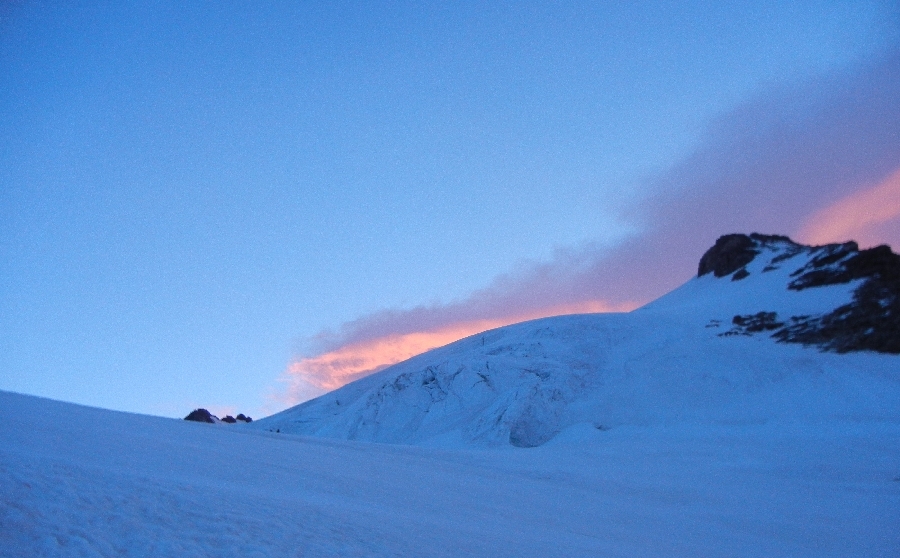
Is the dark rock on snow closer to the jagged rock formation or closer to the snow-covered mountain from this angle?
the snow-covered mountain

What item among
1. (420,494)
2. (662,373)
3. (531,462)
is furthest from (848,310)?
(420,494)

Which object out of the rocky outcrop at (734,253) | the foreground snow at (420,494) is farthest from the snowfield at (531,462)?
the rocky outcrop at (734,253)

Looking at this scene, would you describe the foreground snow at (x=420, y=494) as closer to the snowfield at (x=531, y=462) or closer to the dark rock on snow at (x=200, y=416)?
the snowfield at (x=531, y=462)

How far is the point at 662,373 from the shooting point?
2998cm

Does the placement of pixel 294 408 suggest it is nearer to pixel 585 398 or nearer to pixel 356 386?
pixel 356 386

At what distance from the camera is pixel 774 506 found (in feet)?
45.4

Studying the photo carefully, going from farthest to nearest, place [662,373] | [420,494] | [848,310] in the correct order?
[848,310] < [662,373] < [420,494]

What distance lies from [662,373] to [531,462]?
14.8 meters

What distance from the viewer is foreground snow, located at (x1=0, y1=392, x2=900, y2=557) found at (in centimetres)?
552

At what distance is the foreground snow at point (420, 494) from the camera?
18.1ft

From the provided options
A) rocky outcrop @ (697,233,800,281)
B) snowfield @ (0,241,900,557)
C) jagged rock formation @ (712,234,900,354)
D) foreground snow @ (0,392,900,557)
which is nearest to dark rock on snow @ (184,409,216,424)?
snowfield @ (0,241,900,557)

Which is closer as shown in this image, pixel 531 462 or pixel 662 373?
pixel 531 462

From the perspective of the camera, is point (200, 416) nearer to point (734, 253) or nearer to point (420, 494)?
point (420, 494)

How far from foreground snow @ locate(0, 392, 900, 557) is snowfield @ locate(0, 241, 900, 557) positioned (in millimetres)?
40
